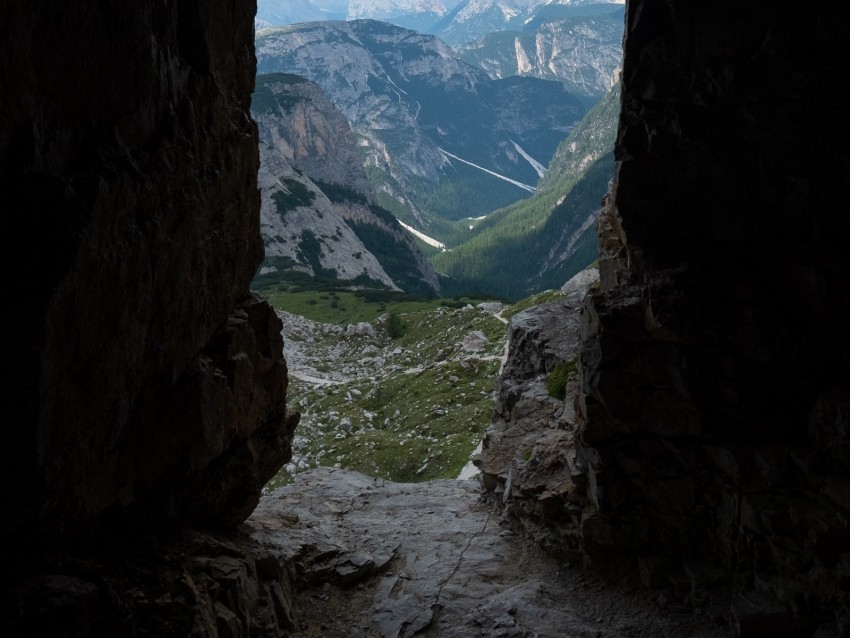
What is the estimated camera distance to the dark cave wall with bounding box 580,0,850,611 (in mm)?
14844

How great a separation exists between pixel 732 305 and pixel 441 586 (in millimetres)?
10990

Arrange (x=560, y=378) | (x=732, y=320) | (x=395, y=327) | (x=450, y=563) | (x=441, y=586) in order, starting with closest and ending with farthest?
(x=732, y=320), (x=441, y=586), (x=450, y=563), (x=560, y=378), (x=395, y=327)

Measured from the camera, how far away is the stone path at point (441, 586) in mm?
16859

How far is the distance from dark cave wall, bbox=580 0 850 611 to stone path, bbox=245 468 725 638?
1.71 m

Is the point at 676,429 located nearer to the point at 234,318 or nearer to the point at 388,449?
the point at 234,318

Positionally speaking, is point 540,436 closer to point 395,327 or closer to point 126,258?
point 126,258

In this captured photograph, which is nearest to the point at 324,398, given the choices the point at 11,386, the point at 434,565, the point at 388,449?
the point at 388,449

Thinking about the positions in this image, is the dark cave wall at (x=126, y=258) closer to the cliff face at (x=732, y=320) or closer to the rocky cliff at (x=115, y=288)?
the rocky cliff at (x=115, y=288)

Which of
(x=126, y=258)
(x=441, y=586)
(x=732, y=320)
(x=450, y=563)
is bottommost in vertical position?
(x=450, y=563)

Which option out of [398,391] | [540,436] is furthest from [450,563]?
[398,391]

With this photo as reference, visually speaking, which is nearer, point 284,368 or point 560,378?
point 284,368

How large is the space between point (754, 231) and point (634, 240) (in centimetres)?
278

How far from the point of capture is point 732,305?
1583 centimetres

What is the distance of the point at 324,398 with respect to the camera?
76.2 metres
